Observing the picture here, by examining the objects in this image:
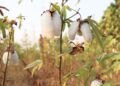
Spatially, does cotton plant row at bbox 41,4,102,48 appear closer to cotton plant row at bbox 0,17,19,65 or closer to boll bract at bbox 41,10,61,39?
boll bract at bbox 41,10,61,39

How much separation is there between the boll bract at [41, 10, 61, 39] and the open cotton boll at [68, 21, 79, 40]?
50 millimetres

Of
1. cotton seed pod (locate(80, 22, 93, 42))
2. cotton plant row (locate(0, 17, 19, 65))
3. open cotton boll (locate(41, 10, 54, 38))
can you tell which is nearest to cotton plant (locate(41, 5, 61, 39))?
open cotton boll (locate(41, 10, 54, 38))

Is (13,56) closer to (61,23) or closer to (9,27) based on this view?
(9,27)

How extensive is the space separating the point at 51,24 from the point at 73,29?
94mm

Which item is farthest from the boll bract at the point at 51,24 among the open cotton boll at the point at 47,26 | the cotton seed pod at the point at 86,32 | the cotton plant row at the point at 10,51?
the cotton plant row at the point at 10,51

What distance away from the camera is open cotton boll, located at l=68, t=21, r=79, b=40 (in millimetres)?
1878

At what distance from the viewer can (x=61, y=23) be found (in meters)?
1.93

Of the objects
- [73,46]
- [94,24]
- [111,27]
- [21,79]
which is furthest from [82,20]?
[111,27]

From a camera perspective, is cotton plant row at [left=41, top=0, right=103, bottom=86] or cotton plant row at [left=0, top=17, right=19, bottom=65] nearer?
cotton plant row at [left=41, top=0, right=103, bottom=86]

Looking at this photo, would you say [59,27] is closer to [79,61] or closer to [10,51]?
[10,51]

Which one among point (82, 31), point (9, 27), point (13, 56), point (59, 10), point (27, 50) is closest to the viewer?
point (82, 31)

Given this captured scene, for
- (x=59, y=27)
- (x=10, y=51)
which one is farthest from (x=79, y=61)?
(x=59, y=27)

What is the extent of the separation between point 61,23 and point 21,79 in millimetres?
5173

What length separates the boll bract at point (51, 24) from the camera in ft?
6.16
